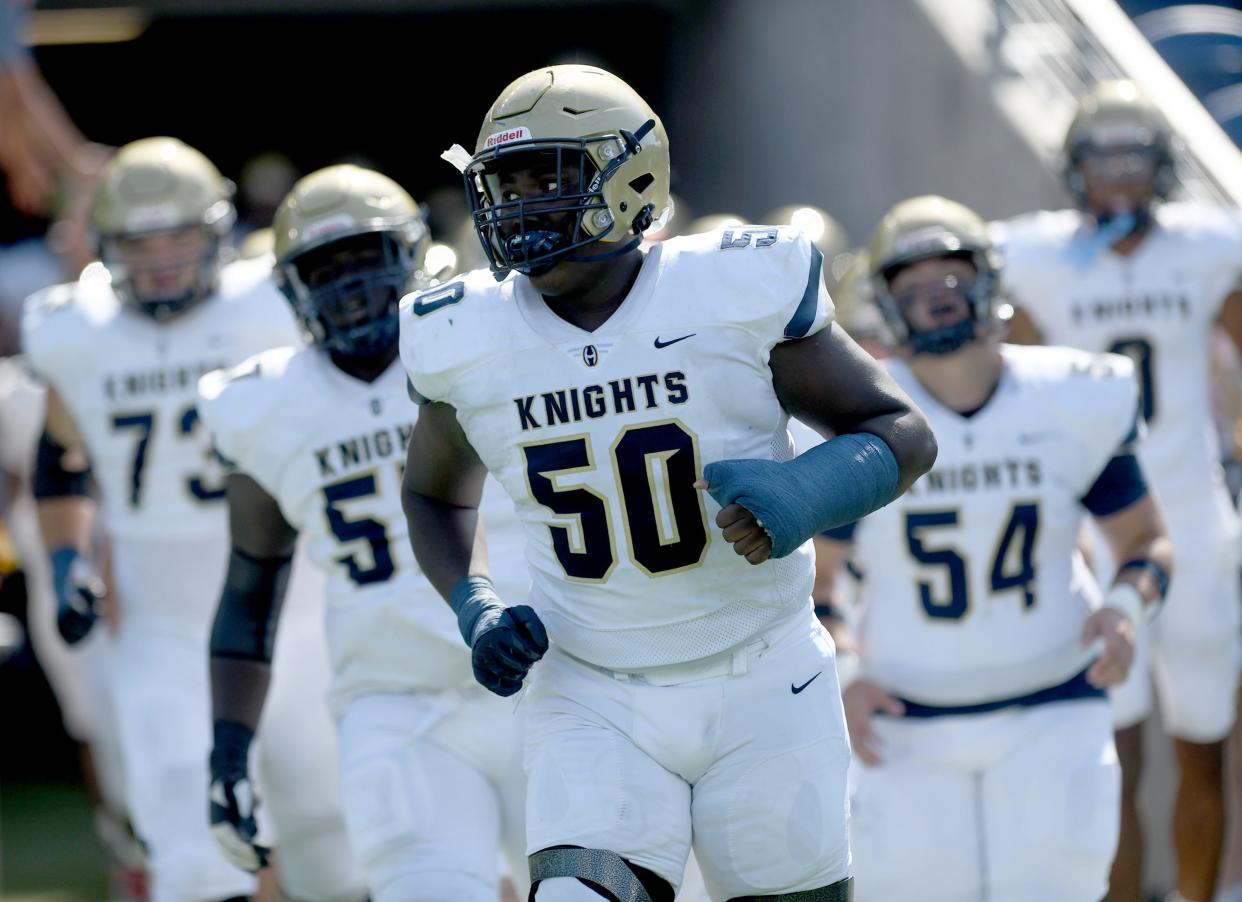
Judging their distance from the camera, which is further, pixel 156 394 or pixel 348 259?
pixel 156 394

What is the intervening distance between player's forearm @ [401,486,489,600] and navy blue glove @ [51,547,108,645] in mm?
1961

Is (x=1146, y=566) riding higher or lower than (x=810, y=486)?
lower

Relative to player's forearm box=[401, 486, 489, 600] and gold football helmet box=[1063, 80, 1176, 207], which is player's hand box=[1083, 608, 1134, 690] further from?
gold football helmet box=[1063, 80, 1176, 207]

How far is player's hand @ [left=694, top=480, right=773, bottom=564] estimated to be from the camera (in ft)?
9.89

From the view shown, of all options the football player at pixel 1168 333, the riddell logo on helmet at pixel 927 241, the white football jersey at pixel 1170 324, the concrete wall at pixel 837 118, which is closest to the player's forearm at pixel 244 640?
the riddell logo on helmet at pixel 927 241

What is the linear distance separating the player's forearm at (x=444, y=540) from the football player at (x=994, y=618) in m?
1.30

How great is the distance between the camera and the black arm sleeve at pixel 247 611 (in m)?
4.30

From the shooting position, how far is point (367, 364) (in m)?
4.35

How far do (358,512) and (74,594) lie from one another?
144cm

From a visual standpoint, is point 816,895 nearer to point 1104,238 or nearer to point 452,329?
point 452,329

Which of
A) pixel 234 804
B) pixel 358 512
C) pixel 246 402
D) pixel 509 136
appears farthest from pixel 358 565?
pixel 509 136

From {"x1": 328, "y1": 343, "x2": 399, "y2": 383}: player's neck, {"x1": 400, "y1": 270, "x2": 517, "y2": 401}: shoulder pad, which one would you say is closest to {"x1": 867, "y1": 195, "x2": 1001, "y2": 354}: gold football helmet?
{"x1": 328, "y1": 343, "x2": 399, "y2": 383}: player's neck

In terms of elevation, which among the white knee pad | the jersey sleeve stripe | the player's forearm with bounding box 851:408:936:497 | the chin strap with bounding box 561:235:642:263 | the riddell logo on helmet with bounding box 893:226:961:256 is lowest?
the white knee pad

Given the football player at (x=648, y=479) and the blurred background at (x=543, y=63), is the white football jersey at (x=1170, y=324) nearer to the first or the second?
the blurred background at (x=543, y=63)
